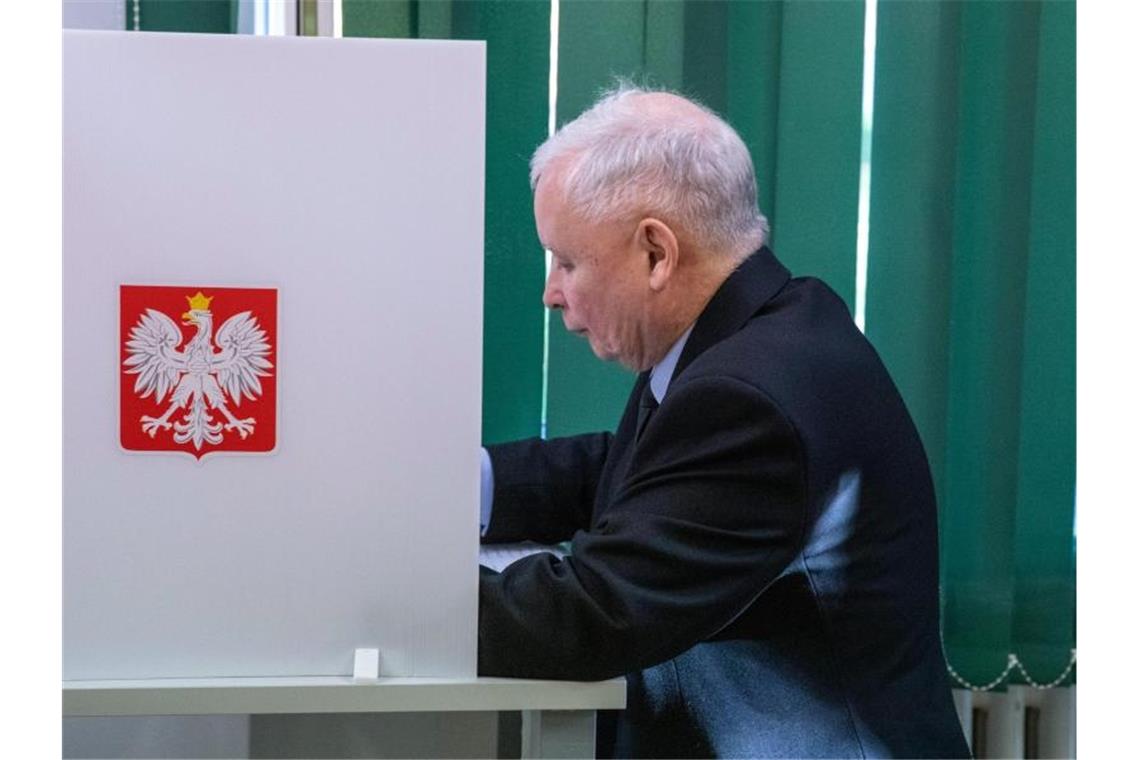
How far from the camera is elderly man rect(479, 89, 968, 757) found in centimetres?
120

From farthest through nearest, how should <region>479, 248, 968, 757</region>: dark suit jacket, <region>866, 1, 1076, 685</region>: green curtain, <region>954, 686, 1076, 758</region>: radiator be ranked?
<region>954, 686, 1076, 758</region>: radiator → <region>866, 1, 1076, 685</region>: green curtain → <region>479, 248, 968, 757</region>: dark suit jacket

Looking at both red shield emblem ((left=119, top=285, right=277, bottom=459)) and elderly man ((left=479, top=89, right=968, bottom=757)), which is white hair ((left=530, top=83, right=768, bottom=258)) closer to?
elderly man ((left=479, top=89, right=968, bottom=757))

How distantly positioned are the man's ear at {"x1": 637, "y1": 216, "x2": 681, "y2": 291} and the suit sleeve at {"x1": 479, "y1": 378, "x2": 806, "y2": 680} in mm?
183

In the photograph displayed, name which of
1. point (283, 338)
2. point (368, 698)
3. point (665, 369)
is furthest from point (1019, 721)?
point (283, 338)

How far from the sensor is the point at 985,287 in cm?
220

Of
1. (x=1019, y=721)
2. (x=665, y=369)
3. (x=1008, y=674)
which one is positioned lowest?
(x=1019, y=721)

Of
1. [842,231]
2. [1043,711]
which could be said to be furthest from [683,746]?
[1043,711]

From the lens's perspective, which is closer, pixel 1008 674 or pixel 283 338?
pixel 283 338

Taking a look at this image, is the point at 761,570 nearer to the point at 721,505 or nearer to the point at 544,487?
the point at 721,505

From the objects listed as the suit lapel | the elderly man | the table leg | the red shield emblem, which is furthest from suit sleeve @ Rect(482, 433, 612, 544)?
the red shield emblem

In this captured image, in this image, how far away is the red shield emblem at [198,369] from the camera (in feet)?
3.60

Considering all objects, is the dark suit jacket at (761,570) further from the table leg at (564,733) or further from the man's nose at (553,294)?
the man's nose at (553,294)

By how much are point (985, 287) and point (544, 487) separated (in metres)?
0.86

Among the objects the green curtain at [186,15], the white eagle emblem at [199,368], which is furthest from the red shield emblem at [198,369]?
the green curtain at [186,15]
